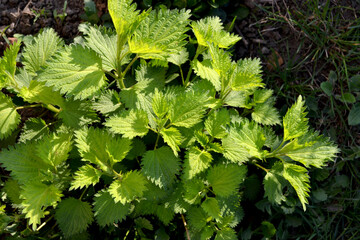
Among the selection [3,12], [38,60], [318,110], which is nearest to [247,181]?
[318,110]

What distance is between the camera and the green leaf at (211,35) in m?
1.81

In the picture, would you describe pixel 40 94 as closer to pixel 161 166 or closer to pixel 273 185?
pixel 161 166

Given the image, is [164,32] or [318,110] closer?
[164,32]

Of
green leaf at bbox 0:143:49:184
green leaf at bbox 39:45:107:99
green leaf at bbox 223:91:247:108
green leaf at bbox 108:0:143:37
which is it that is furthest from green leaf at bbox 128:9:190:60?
green leaf at bbox 0:143:49:184

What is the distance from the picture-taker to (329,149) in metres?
1.76

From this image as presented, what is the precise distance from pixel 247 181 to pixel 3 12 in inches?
78.0

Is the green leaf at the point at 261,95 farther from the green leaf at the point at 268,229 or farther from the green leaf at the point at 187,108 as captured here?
the green leaf at the point at 268,229

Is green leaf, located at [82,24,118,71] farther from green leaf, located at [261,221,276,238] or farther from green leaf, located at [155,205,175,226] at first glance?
green leaf, located at [261,221,276,238]

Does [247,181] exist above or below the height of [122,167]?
below

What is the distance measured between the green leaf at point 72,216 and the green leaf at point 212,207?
0.63 metres

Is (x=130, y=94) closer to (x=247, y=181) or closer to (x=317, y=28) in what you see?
(x=247, y=181)

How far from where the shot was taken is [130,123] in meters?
1.68

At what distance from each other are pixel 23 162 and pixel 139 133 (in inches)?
25.4

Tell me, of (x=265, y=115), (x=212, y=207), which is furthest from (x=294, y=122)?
(x=212, y=207)
